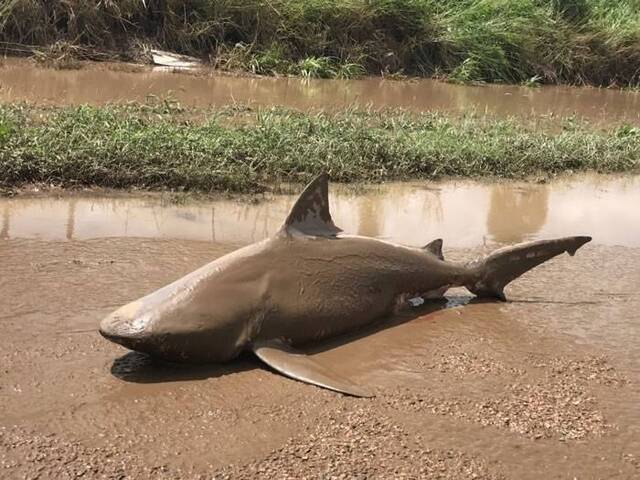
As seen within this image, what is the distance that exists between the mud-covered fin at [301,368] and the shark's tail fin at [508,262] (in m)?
1.64

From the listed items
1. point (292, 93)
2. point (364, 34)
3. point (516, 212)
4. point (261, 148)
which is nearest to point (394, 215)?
point (516, 212)

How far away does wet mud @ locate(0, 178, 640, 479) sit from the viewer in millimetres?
3682

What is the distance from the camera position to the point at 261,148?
27.1 feet

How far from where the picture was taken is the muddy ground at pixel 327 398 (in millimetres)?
3654

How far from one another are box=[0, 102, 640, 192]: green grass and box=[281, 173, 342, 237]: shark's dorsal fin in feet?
9.48

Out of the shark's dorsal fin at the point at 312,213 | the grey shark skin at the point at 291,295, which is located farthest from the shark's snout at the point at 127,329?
the shark's dorsal fin at the point at 312,213

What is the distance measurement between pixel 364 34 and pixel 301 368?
45.1 ft

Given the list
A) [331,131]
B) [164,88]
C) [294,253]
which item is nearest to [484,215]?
[331,131]

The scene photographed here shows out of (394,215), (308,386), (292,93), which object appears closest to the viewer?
(308,386)

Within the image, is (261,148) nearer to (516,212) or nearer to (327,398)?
(516,212)

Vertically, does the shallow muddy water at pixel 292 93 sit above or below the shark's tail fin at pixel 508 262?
above

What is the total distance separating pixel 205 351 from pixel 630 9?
2072 centimetres

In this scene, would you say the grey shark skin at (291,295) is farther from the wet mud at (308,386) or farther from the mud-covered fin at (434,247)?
the wet mud at (308,386)

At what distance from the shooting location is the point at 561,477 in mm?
3775
